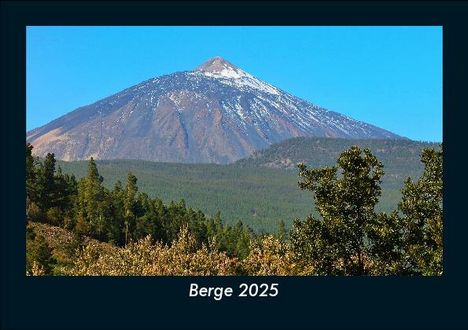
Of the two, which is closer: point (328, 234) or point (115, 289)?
point (115, 289)

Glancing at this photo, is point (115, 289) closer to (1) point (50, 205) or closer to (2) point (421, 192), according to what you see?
(2) point (421, 192)

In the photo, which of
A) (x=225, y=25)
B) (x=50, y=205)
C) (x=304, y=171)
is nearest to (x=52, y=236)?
(x=50, y=205)

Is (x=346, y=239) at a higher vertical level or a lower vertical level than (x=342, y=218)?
lower

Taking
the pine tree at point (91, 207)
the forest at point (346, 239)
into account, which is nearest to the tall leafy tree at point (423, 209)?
the forest at point (346, 239)

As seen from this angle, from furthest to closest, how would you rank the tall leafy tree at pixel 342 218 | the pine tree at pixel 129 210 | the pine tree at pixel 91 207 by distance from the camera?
the pine tree at pixel 129 210 → the pine tree at pixel 91 207 → the tall leafy tree at pixel 342 218

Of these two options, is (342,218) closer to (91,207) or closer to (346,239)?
(346,239)

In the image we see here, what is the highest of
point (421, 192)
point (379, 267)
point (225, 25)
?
point (225, 25)

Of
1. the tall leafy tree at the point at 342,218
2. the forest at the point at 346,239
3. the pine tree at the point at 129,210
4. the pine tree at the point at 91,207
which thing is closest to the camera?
the forest at the point at 346,239

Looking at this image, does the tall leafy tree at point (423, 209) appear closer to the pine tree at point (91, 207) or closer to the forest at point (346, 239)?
the forest at point (346, 239)

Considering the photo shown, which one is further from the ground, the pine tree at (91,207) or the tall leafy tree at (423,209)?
the pine tree at (91,207)

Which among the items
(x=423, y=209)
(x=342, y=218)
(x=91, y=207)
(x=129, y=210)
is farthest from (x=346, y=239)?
(x=129, y=210)

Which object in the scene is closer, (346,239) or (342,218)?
(346,239)
